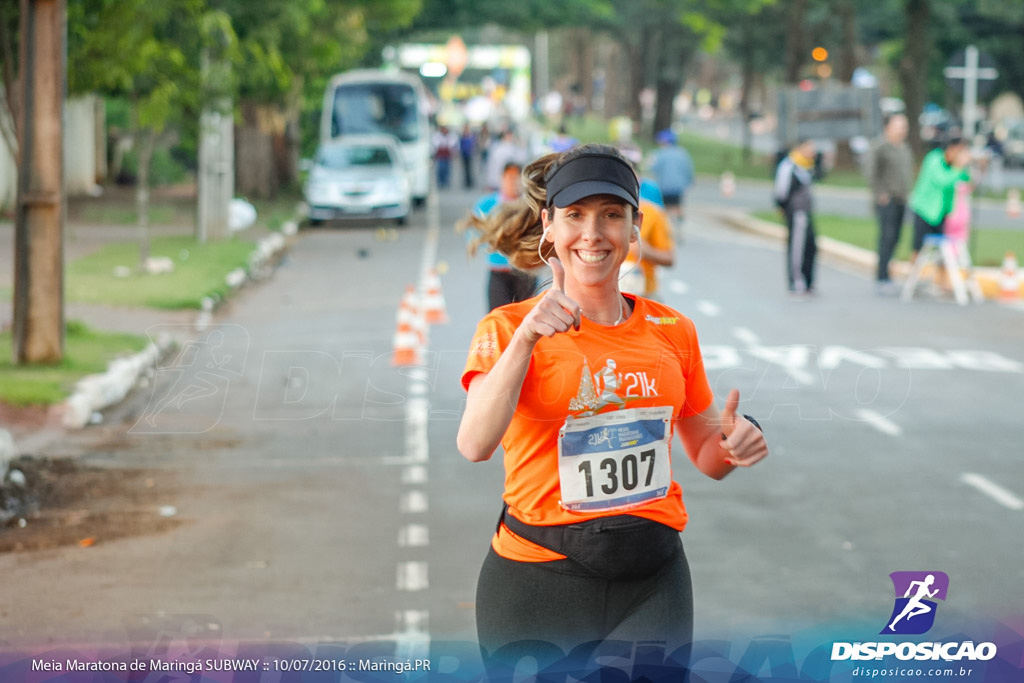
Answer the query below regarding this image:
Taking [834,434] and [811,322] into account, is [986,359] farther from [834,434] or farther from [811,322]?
[834,434]

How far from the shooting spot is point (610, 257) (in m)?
3.31

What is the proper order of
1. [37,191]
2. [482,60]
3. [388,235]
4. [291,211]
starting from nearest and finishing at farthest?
1. [37,191]
2. [388,235]
3. [291,211]
4. [482,60]

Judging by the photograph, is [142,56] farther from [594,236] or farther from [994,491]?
[594,236]

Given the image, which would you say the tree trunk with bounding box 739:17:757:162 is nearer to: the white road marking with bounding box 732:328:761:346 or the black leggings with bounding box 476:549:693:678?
the white road marking with bounding box 732:328:761:346

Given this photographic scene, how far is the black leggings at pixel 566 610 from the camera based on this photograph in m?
3.35

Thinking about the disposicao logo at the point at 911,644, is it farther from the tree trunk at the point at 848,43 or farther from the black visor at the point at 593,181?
the tree trunk at the point at 848,43

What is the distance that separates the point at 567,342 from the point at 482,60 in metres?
88.7

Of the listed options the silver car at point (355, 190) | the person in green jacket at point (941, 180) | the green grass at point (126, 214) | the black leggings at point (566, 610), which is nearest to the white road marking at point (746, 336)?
the person in green jacket at point (941, 180)

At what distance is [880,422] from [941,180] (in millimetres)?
8352

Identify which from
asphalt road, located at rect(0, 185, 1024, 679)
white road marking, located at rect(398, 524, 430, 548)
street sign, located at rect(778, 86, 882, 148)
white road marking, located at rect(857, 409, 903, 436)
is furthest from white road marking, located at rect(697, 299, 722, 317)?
street sign, located at rect(778, 86, 882, 148)

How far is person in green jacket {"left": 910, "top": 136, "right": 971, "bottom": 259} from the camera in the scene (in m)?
18.4

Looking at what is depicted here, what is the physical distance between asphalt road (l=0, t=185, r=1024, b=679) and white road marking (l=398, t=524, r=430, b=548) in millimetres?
18

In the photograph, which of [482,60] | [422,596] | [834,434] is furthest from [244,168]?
[482,60]

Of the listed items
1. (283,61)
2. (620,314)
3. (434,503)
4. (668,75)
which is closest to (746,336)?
(434,503)
